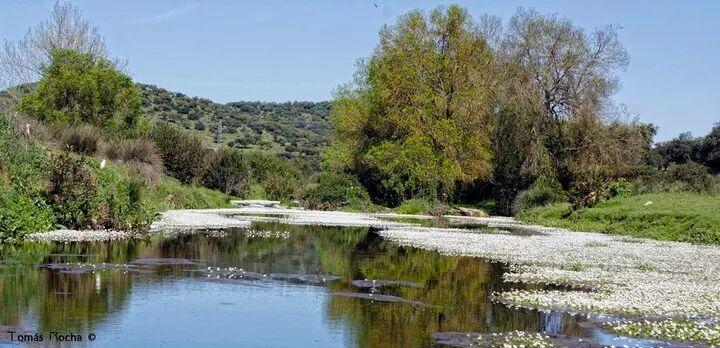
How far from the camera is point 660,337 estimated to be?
Answer: 11.9m

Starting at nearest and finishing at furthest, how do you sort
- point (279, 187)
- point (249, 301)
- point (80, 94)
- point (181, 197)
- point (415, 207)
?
1. point (249, 301)
2. point (181, 197)
3. point (80, 94)
4. point (415, 207)
5. point (279, 187)

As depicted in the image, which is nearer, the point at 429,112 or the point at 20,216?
the point at 20,216

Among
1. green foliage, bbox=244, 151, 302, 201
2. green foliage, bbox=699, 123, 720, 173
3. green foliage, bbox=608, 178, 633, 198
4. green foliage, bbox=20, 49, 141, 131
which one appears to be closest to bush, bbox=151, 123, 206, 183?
green foliage, bbox=20, 49, 141, 131

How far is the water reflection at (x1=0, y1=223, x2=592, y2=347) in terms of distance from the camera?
37.2ft

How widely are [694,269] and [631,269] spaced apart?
2.01m

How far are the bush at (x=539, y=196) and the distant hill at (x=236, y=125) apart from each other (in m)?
52.3

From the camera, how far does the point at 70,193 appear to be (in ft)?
87.4

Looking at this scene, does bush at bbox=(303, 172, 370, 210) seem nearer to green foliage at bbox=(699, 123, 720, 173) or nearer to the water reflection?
the water reflection

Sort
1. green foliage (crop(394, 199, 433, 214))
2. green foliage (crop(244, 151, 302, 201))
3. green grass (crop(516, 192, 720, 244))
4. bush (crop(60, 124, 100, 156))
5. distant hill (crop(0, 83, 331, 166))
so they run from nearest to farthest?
green grass (crop(516, 192, 720, 244)) < bush (crop(60, 124, 100, 156)) < green foliage (crop(394, 199, 433, 214)) < green foliage (crop(244, 151, 302, 201)) < distant hill (crop(0, 83, 331, 166))

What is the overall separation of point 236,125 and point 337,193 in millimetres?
65725

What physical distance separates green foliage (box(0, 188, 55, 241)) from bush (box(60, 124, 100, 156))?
1362 cm

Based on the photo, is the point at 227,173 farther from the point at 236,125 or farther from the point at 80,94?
the point at 236,125

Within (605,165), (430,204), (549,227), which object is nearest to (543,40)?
(605,165)

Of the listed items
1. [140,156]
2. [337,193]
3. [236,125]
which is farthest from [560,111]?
[236,125]
